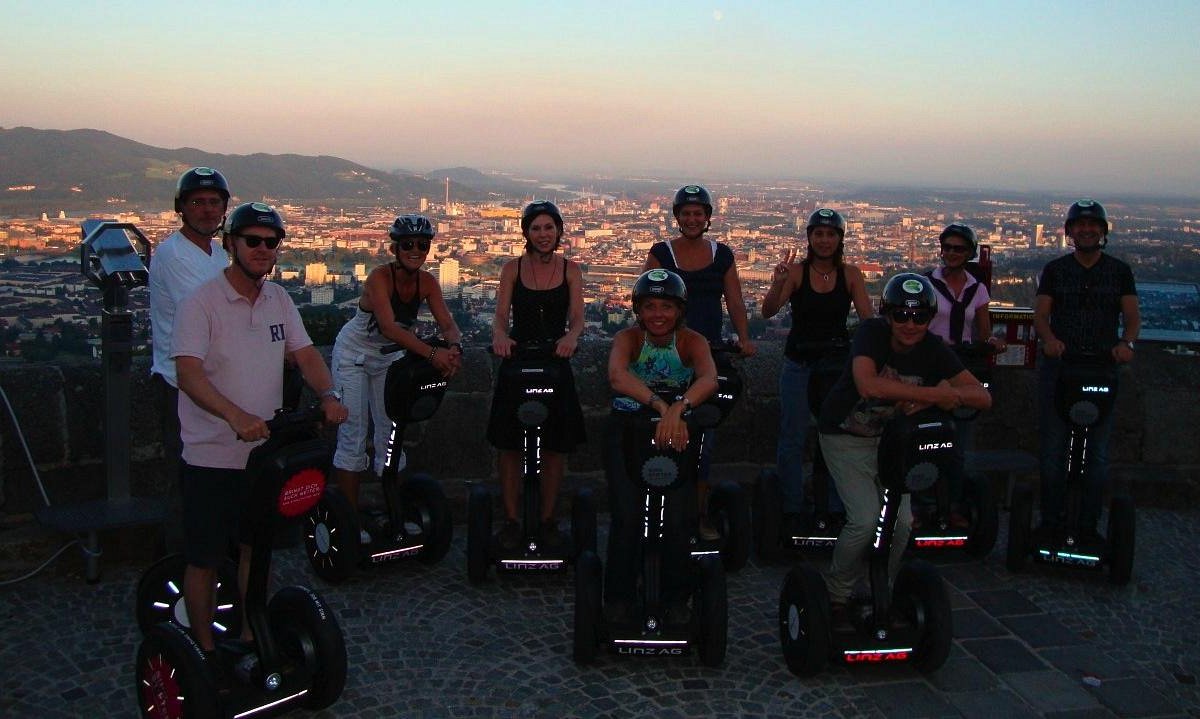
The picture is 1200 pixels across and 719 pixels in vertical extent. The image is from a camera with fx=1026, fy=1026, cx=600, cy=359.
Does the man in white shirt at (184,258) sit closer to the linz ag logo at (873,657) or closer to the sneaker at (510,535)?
the sneaker at (510,535)

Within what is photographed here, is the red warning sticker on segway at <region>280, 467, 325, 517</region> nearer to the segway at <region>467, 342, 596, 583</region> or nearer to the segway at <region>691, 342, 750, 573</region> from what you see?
the segway at <region>467, 342, 596, 583</region>

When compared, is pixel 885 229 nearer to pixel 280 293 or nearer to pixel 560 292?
pixel 560 292

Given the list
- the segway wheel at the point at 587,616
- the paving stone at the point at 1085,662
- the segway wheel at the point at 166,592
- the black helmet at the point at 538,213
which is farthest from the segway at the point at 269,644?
the paving stone at the point at 1085,662

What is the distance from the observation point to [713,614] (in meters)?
4.48

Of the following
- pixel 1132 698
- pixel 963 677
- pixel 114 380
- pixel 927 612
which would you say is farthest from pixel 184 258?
pixel 1132 698

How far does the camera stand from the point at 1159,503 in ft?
24.5

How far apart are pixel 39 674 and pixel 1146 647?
5.13m

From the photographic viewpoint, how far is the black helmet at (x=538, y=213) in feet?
18.6

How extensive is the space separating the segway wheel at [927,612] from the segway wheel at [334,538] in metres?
2.81

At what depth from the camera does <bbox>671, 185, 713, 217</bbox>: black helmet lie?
19.2 ft

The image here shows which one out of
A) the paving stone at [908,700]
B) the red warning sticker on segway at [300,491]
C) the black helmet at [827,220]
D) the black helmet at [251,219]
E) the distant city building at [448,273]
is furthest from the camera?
the distant city building at [448,273]

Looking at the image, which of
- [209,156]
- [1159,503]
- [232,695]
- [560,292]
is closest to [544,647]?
[232,695]

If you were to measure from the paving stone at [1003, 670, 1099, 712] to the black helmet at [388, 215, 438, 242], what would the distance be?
11.9 feet

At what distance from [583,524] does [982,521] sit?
2.44 meters
